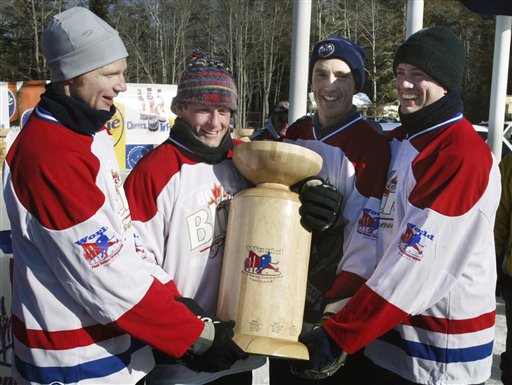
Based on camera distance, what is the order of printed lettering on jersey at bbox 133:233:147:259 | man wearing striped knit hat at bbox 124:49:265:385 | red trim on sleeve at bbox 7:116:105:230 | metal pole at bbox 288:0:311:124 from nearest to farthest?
red trim on sleeve at bbox 7:116:105:230, printed lettering on jersey at bbox 133:233:147:259, man wearing striped knit hat at bbox 124:49:265:385, metal pole at bbox 288:0:311:124

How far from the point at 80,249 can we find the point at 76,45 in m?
0.67

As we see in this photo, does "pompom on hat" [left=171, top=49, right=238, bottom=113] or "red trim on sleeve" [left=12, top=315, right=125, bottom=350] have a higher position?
"pompom on hat" [left=171, top=49, right=238, bottom=113]

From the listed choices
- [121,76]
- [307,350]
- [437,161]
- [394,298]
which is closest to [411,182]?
[437,161]

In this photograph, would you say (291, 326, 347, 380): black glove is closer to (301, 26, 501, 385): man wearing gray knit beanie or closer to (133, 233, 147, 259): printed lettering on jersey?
(301, 26, 501, 385): man wearing gray knit beanie

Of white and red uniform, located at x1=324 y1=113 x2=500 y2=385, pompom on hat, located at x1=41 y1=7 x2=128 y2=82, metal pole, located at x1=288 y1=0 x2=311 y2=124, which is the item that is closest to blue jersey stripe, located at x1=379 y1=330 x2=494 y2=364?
white and red uniform, located at x1=324 y1=113 x2=500 y2=385

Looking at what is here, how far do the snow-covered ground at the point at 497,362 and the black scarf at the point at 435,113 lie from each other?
128cm

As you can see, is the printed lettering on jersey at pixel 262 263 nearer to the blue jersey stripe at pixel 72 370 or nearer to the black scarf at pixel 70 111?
the blue jersey stripe at pixel 72 370

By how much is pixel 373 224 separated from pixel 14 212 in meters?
1.29

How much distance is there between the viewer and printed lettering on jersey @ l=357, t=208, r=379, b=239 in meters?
2.27

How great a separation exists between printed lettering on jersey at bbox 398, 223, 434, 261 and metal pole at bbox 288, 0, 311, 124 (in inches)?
122

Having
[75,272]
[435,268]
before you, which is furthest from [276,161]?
[75,272]

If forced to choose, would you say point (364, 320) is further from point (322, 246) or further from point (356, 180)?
point (356, 180)

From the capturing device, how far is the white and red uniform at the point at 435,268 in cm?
203

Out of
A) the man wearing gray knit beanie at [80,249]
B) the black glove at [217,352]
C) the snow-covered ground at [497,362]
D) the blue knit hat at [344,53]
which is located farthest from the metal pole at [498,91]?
the man wearing gray knit beanie at [80,249]
